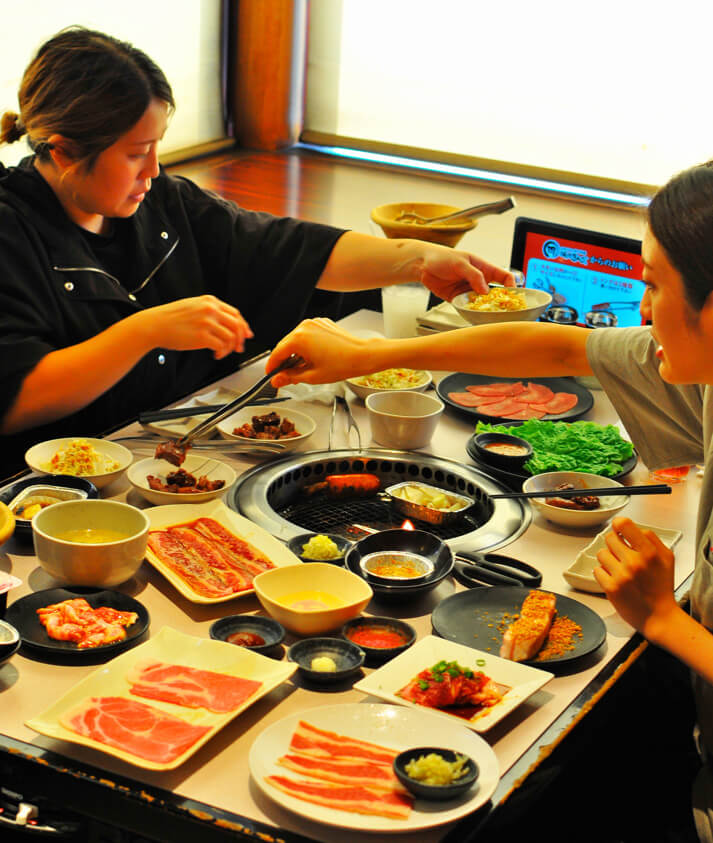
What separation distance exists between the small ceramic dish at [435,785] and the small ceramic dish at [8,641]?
0.57m

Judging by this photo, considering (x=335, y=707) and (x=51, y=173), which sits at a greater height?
(x=51, y=173)

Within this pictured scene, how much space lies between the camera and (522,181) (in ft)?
20.1

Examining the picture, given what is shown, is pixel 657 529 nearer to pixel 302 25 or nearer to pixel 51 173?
pixel 51 173

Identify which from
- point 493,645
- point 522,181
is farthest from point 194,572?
point 522,181

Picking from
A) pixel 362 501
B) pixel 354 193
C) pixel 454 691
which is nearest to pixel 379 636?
pixel 454 691

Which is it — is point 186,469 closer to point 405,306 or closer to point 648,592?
point 648,592

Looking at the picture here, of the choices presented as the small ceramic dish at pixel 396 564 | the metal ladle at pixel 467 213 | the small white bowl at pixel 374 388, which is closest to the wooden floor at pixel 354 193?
the metal ladle at pixel 467 213

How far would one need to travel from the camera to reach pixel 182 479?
2012 millimetres

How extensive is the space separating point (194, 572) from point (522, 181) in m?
4.90

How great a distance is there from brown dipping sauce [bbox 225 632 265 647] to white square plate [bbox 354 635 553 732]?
18cm

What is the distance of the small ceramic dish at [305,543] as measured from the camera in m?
1.78

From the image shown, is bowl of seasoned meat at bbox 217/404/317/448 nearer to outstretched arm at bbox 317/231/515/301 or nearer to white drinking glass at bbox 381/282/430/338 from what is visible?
outstretched arm at bbox 317/231/515/301

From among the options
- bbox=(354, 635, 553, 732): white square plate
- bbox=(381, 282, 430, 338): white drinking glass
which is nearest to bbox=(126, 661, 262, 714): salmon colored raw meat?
bbox=(354, 635, 553, 732): white square plate

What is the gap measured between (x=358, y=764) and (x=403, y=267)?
173 cm
